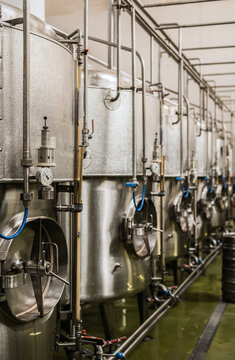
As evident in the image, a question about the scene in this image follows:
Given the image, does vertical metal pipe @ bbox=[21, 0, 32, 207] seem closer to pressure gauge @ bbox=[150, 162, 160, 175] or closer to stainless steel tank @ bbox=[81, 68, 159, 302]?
stainless steel tank @ bbox=[81, 68, 159, 302]

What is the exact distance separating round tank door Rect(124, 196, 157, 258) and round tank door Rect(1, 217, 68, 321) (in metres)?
0.87

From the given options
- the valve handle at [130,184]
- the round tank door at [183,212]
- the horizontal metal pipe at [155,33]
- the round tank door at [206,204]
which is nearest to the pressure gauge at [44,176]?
the valve handle at [130,184]

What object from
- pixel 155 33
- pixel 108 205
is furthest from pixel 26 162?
pixel 155 33

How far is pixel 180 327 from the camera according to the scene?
387cm

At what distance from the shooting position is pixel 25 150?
1.79 meters

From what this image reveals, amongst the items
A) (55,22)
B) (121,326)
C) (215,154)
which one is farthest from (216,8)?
(121,326)

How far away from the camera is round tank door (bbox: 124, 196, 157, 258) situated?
307 cm

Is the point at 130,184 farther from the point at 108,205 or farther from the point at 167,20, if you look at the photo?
the point at 167,20

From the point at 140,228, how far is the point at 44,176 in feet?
4.45

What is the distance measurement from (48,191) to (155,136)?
Result: 183cm

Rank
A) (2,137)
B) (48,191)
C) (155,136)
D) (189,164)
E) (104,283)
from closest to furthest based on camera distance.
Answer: (2,137)
(48,191)
(104,283)
(155,136)
(189,164)

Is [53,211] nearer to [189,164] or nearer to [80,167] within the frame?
[80,167]

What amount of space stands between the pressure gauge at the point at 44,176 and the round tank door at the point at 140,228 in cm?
124

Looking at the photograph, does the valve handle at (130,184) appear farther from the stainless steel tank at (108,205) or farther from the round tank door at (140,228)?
the round tank door at (140,228)
